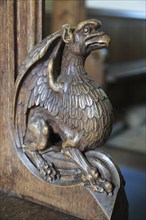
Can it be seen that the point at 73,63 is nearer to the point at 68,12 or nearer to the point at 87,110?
the point at 87,110

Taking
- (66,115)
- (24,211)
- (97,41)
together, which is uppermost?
(97,41)

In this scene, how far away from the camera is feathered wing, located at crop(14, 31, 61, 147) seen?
1.93ft

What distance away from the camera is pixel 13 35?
2.11ft

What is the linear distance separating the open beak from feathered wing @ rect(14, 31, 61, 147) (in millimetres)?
46

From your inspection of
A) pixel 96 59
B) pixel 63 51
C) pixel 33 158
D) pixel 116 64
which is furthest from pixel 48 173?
pixel 116 64

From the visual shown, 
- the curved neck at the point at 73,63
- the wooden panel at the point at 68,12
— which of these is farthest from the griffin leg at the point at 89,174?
the wooden panel at the point at 68,12

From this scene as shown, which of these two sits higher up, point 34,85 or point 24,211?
point 34,85

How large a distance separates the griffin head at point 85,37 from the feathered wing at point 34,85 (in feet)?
0.06

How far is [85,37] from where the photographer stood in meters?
0.57

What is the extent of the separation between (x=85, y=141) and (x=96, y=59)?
69.1 inches

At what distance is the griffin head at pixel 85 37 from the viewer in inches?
22.2

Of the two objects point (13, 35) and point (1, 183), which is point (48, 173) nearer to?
point (1, 183)

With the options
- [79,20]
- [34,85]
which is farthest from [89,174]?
[79,20]

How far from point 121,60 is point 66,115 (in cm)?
239
